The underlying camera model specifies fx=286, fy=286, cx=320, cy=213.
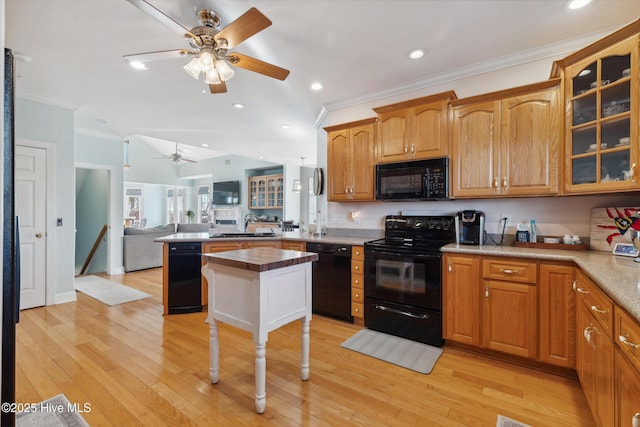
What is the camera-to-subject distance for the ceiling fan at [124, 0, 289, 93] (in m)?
1.82

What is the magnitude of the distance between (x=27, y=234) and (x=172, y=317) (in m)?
2.16

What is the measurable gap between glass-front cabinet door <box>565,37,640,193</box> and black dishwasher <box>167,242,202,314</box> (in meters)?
3.83

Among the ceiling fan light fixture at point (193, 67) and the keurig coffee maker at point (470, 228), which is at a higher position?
the ceiling fan light fixture at point (193, 67)

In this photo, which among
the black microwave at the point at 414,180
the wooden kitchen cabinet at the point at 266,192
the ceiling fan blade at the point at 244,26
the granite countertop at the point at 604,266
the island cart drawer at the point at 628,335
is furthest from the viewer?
the wooden kitchen cabinet at the point at 266,192

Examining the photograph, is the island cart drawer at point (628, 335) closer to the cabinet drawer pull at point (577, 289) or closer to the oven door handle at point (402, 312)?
the cabinet drawer pull at point (577, 289)

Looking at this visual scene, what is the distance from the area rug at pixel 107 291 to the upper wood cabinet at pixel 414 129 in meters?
3.92

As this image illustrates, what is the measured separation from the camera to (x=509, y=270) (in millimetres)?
2268

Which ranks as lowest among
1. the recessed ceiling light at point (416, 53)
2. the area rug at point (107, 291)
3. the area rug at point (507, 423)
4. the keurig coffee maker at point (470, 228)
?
the area rug at point (507, 423)

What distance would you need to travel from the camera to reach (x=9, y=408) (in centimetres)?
98

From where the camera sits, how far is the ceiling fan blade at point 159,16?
5.35 ft

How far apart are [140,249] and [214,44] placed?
5066mm

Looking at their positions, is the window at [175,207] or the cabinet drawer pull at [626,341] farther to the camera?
the window at [175,207]

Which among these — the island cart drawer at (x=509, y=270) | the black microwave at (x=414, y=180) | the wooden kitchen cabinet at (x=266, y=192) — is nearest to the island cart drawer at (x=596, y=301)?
the island cart drawer at (x=509, y=270)

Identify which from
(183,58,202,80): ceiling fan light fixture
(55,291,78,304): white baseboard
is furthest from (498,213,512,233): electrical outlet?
(55,291,78,304): white baseboard
